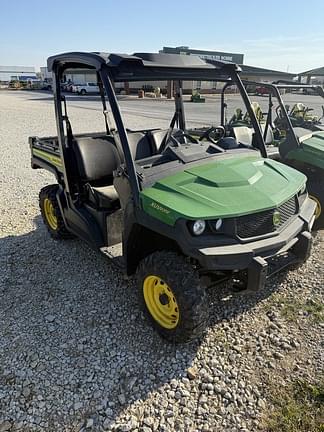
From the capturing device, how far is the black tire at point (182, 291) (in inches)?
92.5

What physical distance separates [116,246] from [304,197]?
1716 mm

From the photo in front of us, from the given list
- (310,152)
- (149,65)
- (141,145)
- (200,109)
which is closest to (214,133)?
(141,145)

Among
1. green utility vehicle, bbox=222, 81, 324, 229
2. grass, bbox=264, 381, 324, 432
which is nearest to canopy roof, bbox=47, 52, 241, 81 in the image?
green utility vehicle, bbox=222, 81, 324, 229

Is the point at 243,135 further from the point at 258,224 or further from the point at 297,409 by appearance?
the point at 297,409

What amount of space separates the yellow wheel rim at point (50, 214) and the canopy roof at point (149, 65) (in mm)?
1641

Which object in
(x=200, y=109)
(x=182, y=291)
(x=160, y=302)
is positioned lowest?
(x=200, y=109)

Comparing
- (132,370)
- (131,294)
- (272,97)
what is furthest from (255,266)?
(272,97)

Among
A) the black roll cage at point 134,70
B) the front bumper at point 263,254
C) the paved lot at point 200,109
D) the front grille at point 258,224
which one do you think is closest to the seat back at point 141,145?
the black roll cage at point 134,70

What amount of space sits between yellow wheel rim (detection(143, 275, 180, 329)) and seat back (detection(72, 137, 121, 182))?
4.62 ft

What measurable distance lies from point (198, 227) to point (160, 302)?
0.74 meters

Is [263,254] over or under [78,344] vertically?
over

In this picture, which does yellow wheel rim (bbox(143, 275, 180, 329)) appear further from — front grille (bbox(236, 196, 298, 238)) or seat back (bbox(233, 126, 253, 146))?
seat back (bbox(233, 126, 253, 146))

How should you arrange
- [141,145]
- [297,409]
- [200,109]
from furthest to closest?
1. [200,109]
2. [141,145]
3. [297,409]

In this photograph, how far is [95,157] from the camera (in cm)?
362
